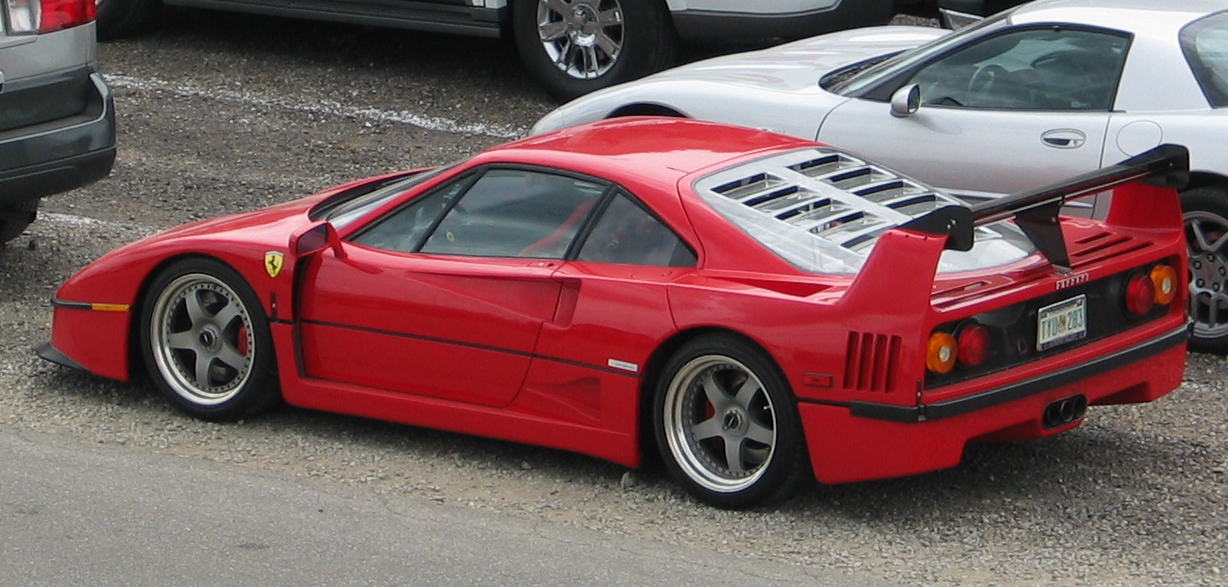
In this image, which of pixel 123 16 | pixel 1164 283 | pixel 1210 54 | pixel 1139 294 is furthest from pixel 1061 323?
pixel 123 16

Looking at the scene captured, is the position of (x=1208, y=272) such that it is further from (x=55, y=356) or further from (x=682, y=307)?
(x=55, y=356)

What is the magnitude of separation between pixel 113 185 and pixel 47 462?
13.7ft

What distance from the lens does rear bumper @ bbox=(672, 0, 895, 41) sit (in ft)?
34.2

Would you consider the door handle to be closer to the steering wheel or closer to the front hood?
the steering wheel

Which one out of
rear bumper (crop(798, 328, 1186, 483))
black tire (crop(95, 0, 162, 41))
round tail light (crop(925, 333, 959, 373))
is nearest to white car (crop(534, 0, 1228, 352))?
rear bumper (crop(798, 328, 1186, 483))

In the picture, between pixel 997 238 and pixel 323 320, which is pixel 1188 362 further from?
pixel 323 320

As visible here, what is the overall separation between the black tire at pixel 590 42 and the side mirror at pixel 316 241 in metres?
4.81

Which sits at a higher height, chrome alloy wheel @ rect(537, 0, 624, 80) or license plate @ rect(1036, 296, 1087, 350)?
license plate @ rect(1036, 296, 1087, 350)

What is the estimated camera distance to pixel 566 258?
574cm

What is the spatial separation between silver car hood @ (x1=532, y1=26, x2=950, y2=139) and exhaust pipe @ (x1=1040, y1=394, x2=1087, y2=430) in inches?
102

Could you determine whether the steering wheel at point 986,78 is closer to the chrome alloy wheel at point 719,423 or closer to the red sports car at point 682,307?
the red sports car at point 682,307

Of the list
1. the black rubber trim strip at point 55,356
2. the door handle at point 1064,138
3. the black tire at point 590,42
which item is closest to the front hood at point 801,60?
the door handle at point 1064,138

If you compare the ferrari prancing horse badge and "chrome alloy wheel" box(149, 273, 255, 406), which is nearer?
the ferrari prancing horse badge

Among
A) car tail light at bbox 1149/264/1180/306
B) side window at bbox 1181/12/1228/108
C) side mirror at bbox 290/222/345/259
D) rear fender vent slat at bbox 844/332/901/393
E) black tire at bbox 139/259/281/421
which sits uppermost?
side window at bbox 1181/12/1228/108
